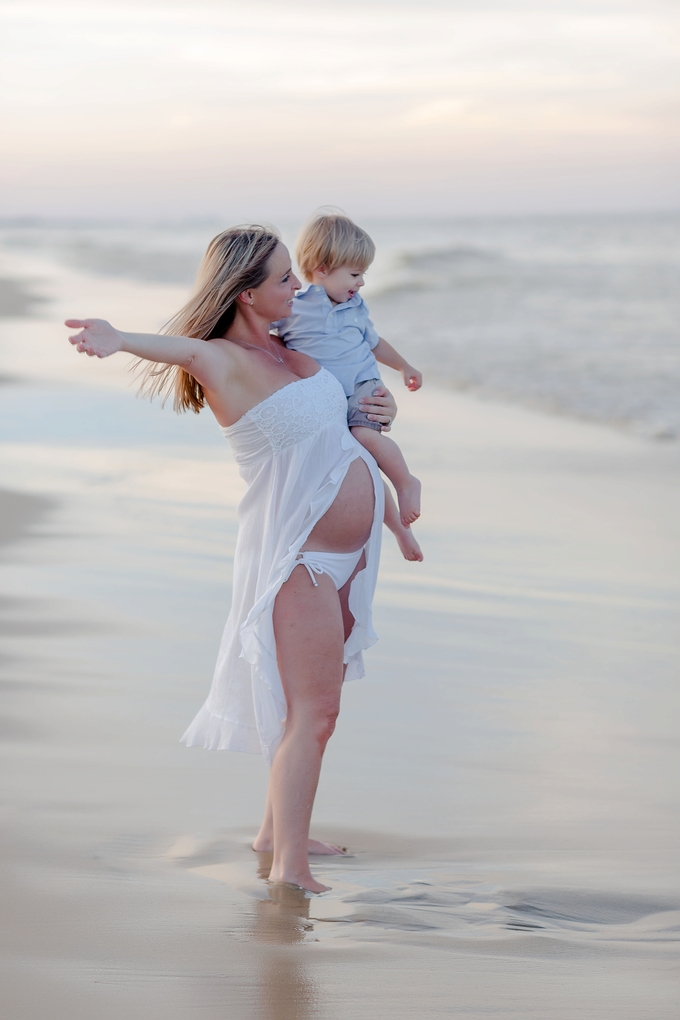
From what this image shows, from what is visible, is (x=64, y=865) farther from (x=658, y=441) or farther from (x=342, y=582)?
(x=658, y=441)

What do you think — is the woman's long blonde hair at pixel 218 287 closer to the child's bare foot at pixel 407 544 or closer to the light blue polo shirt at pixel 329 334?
the light blue polo shirt at pixel 329 334

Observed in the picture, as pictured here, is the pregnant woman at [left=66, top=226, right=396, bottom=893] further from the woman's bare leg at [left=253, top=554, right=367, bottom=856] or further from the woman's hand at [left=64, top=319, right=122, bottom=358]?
the woman's hand at [left=64, top=319, right=122, bottom=358]

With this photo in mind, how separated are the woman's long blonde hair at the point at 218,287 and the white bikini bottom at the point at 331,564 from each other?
0.55 metres

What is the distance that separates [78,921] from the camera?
2.95 m

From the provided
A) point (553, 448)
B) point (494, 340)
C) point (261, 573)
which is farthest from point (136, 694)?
point (494, 340)

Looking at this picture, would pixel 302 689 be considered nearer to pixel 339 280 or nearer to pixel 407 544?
pixel 407 544

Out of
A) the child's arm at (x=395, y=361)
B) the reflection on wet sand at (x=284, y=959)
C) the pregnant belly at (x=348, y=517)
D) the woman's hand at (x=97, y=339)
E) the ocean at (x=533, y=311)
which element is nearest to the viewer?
the reflection on wet sand at (x=284, y=959)

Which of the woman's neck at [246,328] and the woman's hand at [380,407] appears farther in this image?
the woman's hand at [380,407]

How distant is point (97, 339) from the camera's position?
121 inches

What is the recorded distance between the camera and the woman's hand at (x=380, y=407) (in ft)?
12.2

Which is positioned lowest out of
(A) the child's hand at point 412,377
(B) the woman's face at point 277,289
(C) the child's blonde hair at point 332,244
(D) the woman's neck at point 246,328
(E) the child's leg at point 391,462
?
(E) the child's leg at point 391,462

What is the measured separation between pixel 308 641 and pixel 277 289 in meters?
1.00

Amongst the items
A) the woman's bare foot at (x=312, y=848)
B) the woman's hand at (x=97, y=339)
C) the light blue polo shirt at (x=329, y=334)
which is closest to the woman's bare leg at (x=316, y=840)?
the woman's bare foot at (x=312, y=848)

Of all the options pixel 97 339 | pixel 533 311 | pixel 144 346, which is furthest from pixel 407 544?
pixel 533 311
